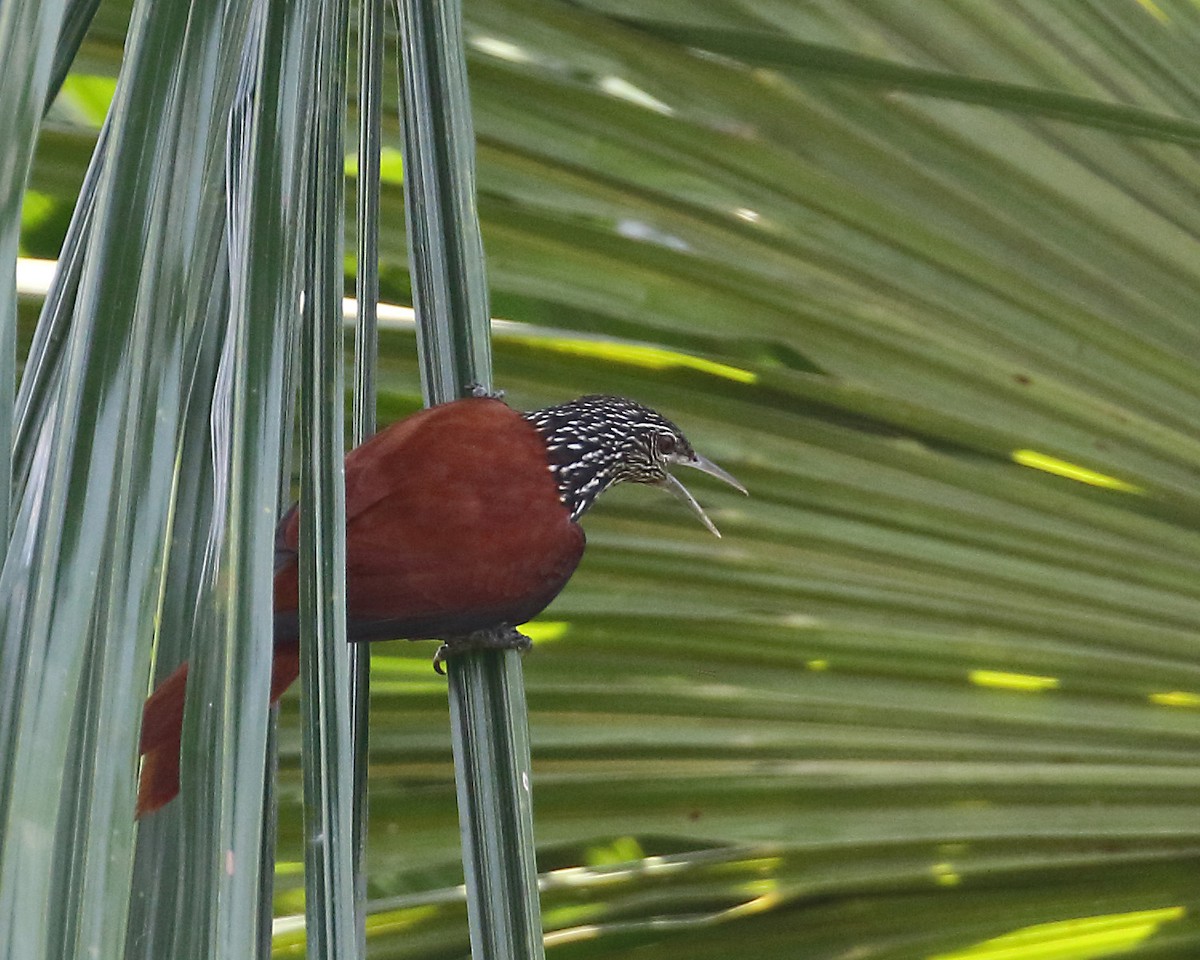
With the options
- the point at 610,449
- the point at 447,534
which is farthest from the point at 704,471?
the point at 447,534

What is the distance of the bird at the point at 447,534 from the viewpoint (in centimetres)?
108

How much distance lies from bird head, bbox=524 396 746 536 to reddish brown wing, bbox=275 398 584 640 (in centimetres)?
11

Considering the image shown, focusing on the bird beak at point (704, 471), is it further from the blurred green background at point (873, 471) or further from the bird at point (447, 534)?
the bird at point (447, 534)

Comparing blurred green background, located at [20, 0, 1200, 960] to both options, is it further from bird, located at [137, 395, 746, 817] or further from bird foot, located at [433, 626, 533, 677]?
bird foot, located at [433, 626, 533, 677]

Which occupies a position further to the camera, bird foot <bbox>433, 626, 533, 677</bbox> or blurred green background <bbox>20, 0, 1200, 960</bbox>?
blurred green background <bbox>20, 0, 1200, 960</bbox>

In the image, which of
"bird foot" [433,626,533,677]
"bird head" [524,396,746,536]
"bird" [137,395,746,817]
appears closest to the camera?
"bird foot" [433,626,533,677]

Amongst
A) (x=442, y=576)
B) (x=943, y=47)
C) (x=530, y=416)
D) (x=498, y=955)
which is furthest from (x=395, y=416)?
(x=498, y=955)

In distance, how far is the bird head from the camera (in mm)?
1336

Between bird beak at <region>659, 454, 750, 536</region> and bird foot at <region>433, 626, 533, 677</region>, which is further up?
bird beak at <region>659, 454, 750, 536</region>

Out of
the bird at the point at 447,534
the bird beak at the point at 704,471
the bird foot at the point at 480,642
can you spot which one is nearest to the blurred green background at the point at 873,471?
the bird beak at the point at 704,471

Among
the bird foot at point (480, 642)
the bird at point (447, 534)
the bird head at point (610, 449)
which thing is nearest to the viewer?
the bird foot at point (480, 642)

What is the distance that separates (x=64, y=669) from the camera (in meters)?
0.39

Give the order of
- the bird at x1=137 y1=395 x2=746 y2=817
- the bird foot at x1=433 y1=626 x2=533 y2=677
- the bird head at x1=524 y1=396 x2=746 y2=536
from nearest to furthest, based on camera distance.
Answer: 1. the bird foot at x1=433 y1=626 x2=533 y2=677
2. the bird at x1=137 y1=395 x2=746 y2=817
3. the bird head at x1=524 y1=396 x2=746 y2=536

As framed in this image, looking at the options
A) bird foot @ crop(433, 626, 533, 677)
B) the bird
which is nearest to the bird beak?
the bird
